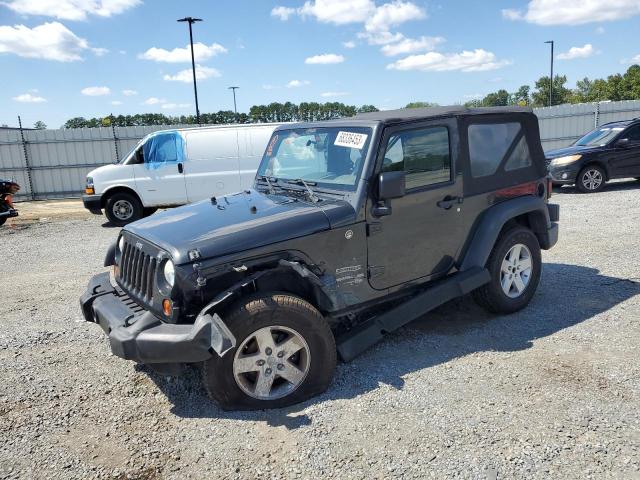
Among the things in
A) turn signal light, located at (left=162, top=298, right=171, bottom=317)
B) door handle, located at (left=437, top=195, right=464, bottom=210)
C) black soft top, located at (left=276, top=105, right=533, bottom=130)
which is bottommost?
turn signal light, located at (left=162, top=298, right=171, bottom=317)

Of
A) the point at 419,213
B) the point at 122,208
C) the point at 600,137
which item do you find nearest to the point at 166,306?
the point at 419,213

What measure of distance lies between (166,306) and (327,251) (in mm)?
1138

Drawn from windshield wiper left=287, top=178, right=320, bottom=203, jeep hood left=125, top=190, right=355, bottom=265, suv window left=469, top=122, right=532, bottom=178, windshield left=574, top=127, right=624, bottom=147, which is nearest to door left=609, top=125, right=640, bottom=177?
windshield left=574, top=127, right=624, bottom=147

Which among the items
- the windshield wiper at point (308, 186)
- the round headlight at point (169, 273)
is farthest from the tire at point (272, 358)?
the windshield wiper at point (308, 186)

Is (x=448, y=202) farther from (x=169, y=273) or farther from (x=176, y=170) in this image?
(x=176, y=170)

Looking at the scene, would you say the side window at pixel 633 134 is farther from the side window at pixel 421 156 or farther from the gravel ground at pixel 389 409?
the side window at pixel 421 156

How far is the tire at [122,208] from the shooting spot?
11625mm

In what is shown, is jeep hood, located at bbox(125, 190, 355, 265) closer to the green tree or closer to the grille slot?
the grille slot

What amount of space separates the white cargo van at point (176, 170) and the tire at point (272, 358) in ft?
28.2

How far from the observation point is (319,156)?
4312mm

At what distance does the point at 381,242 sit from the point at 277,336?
1.08m

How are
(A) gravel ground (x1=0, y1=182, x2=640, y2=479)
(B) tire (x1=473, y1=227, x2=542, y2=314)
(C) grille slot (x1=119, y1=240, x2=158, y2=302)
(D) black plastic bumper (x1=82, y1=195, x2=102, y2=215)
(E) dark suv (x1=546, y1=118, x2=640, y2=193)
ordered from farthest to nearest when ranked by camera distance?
(E) dark suv (x1=546, y1=118, x2=640, y2=193) → (D) black plastic bumper (x1=82, y1=195, x2=102, y2=215) → (B) tire (x1=473, y1=227, x2=542, y2=314) → (C) grille slot (x1=119, y1=240, x2=158, y2=302) → (A) gravel ground (x1=0, y1=182, x2=640, y2=479)

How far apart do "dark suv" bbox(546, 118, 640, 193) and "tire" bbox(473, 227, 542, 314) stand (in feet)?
27.4

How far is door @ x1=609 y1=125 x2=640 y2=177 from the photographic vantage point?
1218cm
